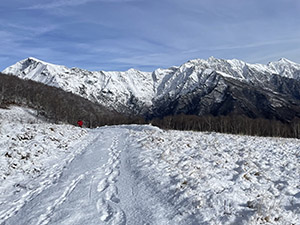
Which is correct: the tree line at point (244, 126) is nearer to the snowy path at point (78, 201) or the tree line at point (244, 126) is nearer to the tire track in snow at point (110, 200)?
the tire track in snow at point (110, 200)

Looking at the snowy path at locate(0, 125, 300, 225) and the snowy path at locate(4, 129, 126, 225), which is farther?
the snowy path at locate(4, 129, 126, 225)

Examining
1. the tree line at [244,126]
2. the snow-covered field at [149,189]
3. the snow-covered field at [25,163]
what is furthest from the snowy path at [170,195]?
the tree line at [244,126]

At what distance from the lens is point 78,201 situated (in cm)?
795

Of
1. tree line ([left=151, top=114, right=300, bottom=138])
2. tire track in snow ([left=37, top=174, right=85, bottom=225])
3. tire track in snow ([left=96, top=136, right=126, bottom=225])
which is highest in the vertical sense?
tire track in snow ([left=96, top=136, right=126, bottom=225])

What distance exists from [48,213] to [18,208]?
1757 millimetres

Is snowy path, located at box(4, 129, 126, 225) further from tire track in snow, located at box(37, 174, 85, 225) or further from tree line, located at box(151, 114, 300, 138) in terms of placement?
tree line, located at box(151, 114, 300, 138)

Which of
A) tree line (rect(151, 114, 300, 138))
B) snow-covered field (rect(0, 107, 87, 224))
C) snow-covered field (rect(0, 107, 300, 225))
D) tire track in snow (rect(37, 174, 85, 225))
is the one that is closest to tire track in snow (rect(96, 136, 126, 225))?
snow-covered field (rect(0, 107, 300, 225))

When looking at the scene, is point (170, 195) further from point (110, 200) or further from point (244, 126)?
point (244, 126)

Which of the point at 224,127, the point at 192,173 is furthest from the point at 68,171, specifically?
the point at 224,127

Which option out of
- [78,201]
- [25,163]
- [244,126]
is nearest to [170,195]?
[78,201]

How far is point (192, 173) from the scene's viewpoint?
9.52 metres

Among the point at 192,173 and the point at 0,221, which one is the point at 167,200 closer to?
the point at 192,173

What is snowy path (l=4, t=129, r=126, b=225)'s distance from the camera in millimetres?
6742

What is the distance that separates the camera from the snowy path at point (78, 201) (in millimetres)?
6742
